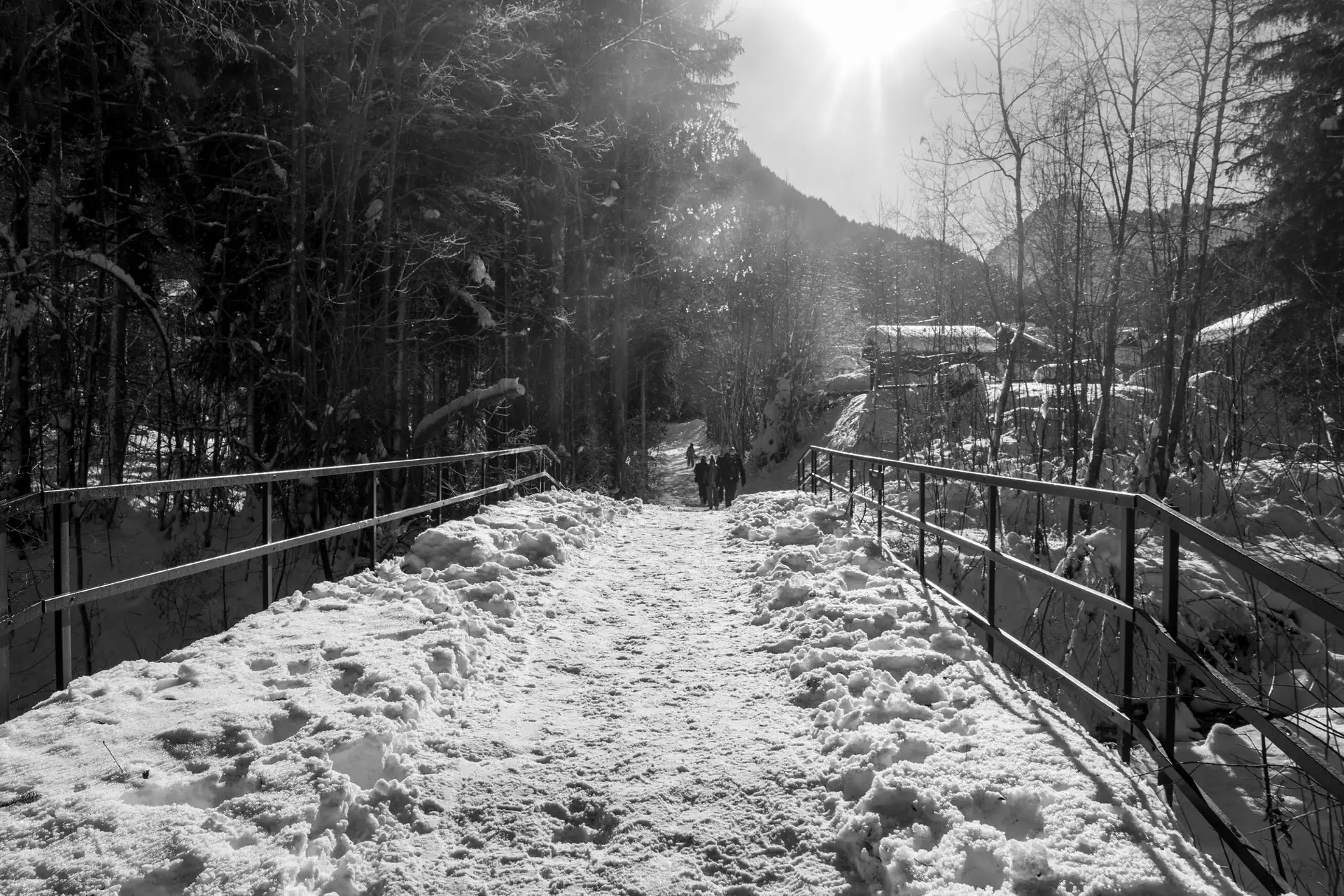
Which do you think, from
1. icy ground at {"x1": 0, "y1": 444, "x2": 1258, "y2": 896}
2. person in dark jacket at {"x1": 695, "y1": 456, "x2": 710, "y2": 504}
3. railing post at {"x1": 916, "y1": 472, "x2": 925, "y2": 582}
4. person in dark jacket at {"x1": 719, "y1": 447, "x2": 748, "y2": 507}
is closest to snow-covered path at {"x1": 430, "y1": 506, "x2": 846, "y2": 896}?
icy ground at {"x1": 0, "y1": 444, "x2": 1258, "y2": 896}

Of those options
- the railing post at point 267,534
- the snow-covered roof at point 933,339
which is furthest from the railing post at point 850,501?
the snow-covered roof at point 933,339

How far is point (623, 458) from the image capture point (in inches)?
978

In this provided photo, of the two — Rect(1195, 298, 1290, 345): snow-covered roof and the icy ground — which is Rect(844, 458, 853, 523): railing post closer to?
the icy ground

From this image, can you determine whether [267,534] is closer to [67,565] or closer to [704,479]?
[67,565]

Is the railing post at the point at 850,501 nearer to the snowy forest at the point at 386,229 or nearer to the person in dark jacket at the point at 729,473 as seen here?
the snowy forest at the point at 386,229

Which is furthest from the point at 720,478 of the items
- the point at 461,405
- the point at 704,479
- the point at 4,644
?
the point at 4,644

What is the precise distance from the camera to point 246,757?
3.26 meters

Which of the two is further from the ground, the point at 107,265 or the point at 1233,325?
the point at 107,265

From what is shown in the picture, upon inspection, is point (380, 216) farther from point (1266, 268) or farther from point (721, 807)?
point (1266, 268)

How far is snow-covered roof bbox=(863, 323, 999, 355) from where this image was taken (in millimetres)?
23016

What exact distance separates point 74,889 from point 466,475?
43.6 feet

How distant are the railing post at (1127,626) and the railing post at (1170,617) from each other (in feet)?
0.57

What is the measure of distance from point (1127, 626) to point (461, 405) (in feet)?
45.2

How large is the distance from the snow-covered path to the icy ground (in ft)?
0.05
